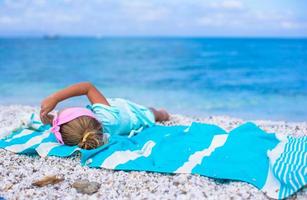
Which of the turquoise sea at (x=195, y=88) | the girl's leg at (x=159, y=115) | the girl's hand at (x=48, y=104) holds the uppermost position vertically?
the girl's hand at (x=48, y=104)

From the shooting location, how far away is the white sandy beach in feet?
10.9

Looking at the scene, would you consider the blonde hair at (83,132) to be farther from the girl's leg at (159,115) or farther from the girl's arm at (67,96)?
the girl's leg at (159,115)

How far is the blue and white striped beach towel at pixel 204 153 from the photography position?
3.49 metres

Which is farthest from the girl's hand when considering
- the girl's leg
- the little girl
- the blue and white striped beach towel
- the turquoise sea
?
the turquoise sea

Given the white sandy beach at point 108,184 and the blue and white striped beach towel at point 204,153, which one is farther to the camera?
the blue and white striped beach towel at point 204,153

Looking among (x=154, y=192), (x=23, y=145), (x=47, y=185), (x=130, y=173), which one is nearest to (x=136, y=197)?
(x=154, y=192)

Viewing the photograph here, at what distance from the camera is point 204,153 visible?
13.4 feet

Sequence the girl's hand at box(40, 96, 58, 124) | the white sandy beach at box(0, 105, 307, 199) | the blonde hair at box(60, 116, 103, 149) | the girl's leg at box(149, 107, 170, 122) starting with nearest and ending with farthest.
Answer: the white sandy beach at box(0, 105, 307, 199) → the blonde hair at box(60, 116, 103, 149) → the girl's hand at box(40, 96, 58, 124) → the girl's leg at box(149, 107, 170, 122)

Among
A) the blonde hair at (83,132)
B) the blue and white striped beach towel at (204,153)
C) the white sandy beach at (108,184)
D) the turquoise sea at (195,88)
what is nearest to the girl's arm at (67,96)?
the blue and white striped beach towel at (204,153)

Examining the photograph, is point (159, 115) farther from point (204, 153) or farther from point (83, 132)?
point (204, 153)

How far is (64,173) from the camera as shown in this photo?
→ 3832 mm

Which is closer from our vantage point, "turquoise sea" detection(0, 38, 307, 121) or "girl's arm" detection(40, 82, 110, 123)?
"girl's arm" detection(40, 82, 110, 123)

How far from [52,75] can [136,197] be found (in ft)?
45.9

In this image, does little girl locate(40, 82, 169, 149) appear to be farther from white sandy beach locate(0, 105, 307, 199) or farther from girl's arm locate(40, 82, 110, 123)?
white sandy beach locate(0, 105, 307, 199)
